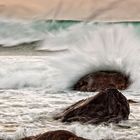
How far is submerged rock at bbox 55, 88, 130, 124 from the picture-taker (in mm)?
5297

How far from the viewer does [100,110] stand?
5.34 meters

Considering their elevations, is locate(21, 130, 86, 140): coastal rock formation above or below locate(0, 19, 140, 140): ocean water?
below

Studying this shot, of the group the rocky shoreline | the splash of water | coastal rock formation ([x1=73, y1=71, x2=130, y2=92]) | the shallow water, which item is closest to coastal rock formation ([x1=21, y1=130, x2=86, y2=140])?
the shallow water

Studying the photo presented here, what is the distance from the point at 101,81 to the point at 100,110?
3.48m

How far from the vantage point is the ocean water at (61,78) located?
16.7 feet

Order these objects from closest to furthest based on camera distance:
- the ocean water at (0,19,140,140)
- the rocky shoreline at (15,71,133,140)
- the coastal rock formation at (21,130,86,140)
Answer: the coastal rock formation at (21,130,86,140) → the ocean water at (0,19,140,140) → the rocky shoreline at (15,71,133,140)

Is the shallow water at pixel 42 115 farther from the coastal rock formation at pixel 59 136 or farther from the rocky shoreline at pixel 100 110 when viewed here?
the coastal rock formation at pixel 59 136

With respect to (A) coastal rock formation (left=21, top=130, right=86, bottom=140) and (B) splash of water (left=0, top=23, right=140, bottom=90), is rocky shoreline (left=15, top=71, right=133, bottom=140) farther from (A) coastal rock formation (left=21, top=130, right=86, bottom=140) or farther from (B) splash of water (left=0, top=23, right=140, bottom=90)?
(B) splash of water (left=0, top=23, right=140, bottom=90)

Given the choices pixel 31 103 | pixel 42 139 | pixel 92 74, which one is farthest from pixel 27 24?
pixel 42 139

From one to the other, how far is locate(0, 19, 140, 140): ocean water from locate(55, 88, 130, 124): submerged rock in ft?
0.38

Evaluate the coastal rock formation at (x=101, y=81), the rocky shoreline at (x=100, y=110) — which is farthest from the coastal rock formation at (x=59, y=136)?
the coastal rock formation at (x=101, y=81)

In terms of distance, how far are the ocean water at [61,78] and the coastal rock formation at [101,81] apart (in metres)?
0.16

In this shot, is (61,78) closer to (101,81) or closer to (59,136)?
(101,81)

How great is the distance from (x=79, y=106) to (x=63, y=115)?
231 millimetres
